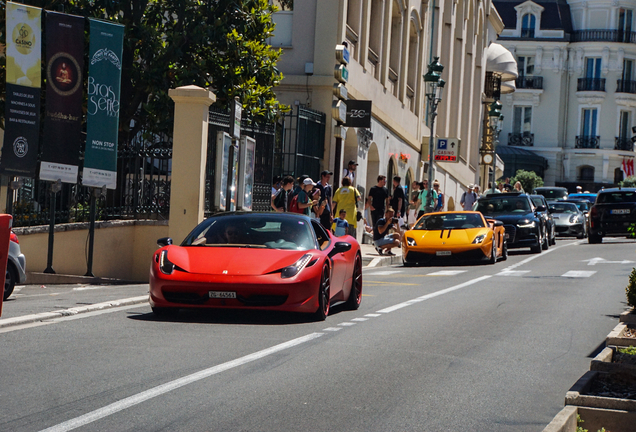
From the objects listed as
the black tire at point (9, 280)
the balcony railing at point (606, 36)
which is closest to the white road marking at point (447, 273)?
the black tire at point (9, 280)

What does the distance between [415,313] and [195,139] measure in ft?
21.2

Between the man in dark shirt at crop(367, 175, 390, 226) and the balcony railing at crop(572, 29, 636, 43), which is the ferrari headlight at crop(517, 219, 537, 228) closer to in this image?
the man in dark shirt at crop(367, 175, 390, 226)

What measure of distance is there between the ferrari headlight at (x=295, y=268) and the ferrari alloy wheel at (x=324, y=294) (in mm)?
278

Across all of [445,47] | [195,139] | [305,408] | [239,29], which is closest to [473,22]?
[445,47]

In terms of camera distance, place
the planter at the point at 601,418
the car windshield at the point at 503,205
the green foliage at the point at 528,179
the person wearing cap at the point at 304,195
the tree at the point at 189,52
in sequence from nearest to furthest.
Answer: the planter at the point at 601,418
the person wearing cap at the point at 304,195
the tree at the point at 189,52
the car windshield at the point at 503,205
the green foliage at the point at 528,179

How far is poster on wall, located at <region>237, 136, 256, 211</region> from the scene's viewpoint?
18312mm

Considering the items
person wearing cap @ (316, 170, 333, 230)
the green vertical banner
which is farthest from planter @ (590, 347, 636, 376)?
person wearing cap @ (316, 170, 333, 230)

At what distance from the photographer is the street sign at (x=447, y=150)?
34219 millimetres

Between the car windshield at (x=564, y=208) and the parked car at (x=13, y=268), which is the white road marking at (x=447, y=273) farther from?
the car windshield at (x=564, y=208)

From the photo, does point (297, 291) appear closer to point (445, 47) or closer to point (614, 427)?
point (614, 427)

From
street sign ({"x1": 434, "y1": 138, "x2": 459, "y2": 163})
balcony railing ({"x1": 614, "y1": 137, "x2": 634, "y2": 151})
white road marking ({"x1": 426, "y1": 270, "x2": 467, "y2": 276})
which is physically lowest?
white road marking ({"x1": 426, "y1": 270, "x2": 467, "y2": 276})

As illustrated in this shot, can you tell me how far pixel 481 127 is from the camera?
64.6 metres

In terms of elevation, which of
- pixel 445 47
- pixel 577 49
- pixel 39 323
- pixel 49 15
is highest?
pixel 577 49

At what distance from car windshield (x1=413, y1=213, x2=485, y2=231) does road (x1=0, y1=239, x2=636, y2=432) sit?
30.7 feet
